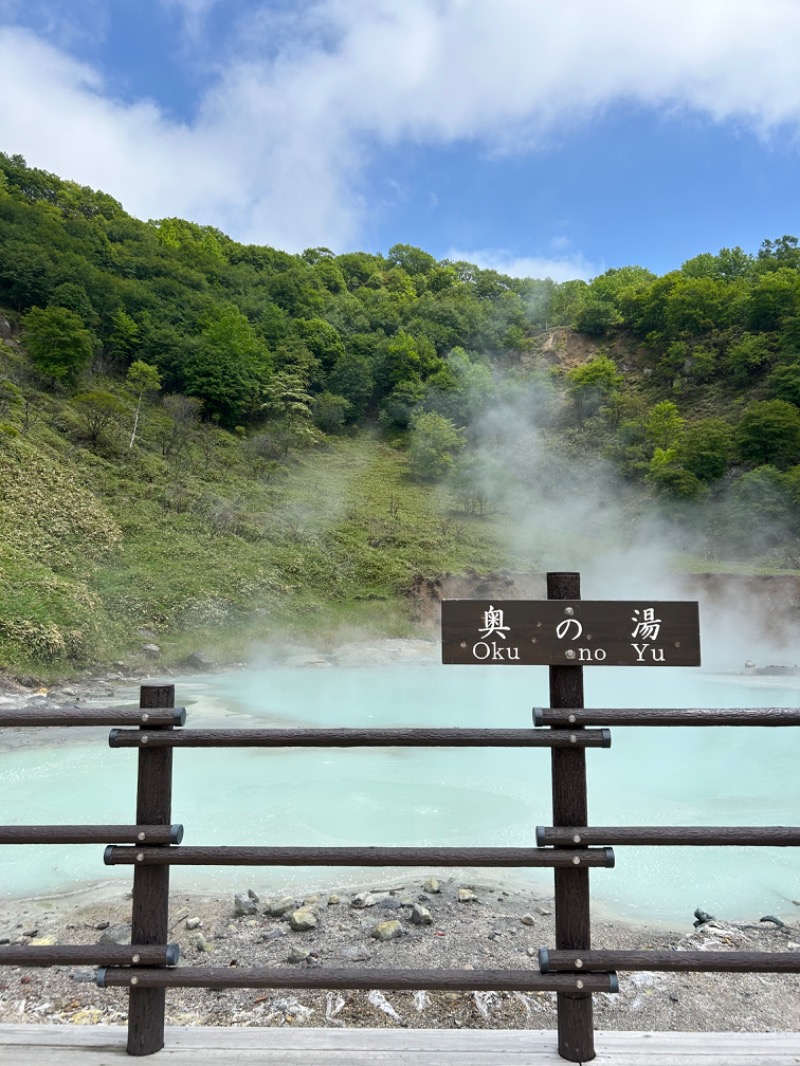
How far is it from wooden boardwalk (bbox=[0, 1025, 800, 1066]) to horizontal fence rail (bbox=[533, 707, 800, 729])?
39.8 inches

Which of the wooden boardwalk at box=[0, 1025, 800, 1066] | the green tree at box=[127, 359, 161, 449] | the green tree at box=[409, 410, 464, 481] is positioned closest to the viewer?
the wooden boardwalk at box=[0, 1025, 800, 1066]

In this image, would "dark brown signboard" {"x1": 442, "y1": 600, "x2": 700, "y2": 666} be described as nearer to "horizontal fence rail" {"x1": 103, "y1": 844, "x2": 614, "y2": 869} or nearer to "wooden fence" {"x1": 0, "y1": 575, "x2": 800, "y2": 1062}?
"wooden fence" {"x1": 0, "y1": 575, "x2": 800, "y2": 1062}

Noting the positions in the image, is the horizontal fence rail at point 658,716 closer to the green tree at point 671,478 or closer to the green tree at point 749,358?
the green tree at point 671,478

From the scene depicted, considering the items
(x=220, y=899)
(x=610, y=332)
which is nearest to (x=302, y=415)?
(x=610, y=332)

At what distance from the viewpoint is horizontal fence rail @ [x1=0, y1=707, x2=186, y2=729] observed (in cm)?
226

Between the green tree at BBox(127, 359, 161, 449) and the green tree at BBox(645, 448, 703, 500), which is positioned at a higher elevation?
the green tree at BBox(127, 359, 161, 449)

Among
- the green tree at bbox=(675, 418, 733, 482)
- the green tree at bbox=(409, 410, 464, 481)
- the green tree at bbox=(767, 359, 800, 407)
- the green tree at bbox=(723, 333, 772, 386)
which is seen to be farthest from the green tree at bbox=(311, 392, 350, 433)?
the green tree at bbox=(767, 359, 800, 407)

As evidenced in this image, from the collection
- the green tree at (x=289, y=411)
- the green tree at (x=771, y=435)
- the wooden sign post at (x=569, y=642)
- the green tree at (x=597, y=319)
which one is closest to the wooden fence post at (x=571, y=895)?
the wooden sign post at (x=569, y=642)

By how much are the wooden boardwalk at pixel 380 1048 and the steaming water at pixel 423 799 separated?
242 centimetres

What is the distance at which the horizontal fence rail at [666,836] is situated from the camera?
7.15 ft

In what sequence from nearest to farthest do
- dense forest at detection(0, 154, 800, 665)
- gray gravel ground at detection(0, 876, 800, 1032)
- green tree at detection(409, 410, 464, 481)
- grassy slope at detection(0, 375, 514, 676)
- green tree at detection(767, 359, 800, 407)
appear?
1. gray gravel ground at detection(0, 876, 800, 1032)
2. grassy slope at detection(0, 375, 514, 676)
3. dense forest at detection(0, 154, 800, 665)
4. green tree at detection(767, 359, 800, 407)
5. green tree at detection(409, 410, 464, 481)

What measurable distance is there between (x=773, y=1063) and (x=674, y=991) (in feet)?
3.90

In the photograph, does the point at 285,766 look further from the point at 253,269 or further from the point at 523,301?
the point at 523,301

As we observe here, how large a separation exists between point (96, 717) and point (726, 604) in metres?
25.4
